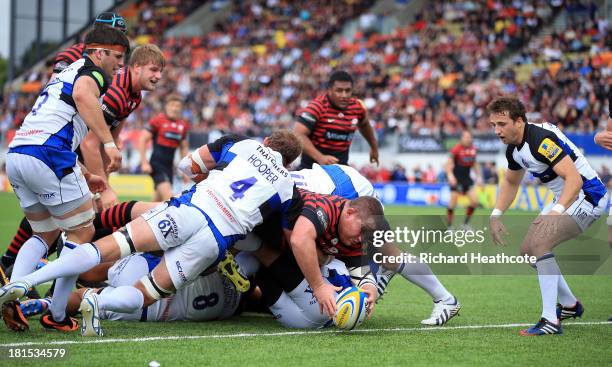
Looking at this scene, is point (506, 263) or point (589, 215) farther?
point (506, 263)

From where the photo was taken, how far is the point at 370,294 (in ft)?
20.3

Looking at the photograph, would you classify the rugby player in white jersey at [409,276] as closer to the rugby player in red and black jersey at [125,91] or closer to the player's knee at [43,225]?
the player's knee at [43,225]

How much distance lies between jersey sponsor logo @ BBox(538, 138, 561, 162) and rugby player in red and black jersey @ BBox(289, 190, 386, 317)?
1.43 metres

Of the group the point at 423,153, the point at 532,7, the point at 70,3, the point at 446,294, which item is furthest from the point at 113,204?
the point at 70,3

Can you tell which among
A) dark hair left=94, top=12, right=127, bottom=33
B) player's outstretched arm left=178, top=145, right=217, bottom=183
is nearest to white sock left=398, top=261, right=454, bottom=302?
player's outstretched arm left=178, top=145, right=217, bottom=183

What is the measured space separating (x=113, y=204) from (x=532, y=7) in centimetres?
2711

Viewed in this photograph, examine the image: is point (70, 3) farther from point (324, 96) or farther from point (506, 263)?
point (506, 263)

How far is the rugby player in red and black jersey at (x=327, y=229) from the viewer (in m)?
5.89

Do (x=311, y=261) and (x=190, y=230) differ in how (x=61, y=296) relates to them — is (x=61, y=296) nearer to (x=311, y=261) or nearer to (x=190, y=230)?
(x=190, y=230)

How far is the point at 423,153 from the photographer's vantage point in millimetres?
27812

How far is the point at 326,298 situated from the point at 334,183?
1661 mm

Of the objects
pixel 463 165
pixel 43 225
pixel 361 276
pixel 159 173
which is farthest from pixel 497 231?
pixel 463 165

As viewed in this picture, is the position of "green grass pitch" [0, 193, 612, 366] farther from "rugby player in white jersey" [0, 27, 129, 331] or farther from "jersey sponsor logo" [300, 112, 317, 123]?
"jersey sponsor logo" [300, 112, 317, 123]

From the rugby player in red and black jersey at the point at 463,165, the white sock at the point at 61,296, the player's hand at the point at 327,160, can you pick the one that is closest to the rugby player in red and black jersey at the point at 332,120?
the player's hand at the point at 327,160
